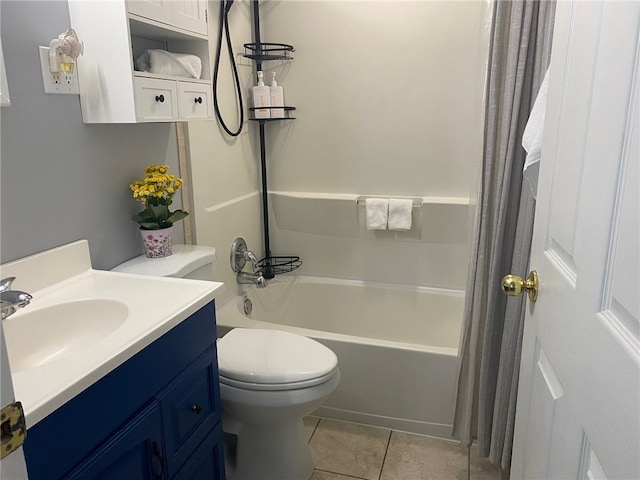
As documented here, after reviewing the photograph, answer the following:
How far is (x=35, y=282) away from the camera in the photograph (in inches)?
51.1

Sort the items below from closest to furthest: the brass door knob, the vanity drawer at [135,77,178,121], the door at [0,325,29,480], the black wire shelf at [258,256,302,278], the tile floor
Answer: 1. the door at [0,325,29,480]
2. the brass door knob
3. the vanity drawer at [135,77,178,121]
4. the tile floor
5. the black wire shelf at [258,256,302,278]

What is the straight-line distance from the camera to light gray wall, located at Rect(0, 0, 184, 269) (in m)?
1.22

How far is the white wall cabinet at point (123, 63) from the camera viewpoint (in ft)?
4.41

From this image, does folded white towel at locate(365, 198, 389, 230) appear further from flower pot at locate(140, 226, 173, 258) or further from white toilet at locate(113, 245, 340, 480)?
flower pot at locate(140, 226, 173, 258)

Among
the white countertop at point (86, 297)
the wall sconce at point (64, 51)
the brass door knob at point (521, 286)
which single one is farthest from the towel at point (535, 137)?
the wall sconce at point (64, 51)

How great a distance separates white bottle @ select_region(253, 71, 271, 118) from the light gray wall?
0.88 meters

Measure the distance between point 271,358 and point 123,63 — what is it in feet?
3.36

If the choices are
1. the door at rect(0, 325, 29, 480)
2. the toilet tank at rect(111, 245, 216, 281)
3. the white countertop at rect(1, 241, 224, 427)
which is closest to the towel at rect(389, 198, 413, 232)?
the toilet tank at rect(111, 245, 216, 281)

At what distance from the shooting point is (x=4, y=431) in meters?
0.47

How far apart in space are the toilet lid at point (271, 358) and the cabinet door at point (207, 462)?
0.22 metres

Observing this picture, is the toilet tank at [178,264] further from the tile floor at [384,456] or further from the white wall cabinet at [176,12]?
the tile floor at [384,456]

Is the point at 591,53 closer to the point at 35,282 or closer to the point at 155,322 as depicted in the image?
the point at 155,322

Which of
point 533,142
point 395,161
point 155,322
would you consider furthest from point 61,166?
point 395,161

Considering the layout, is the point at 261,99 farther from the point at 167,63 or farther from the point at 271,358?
the point at 271,358
